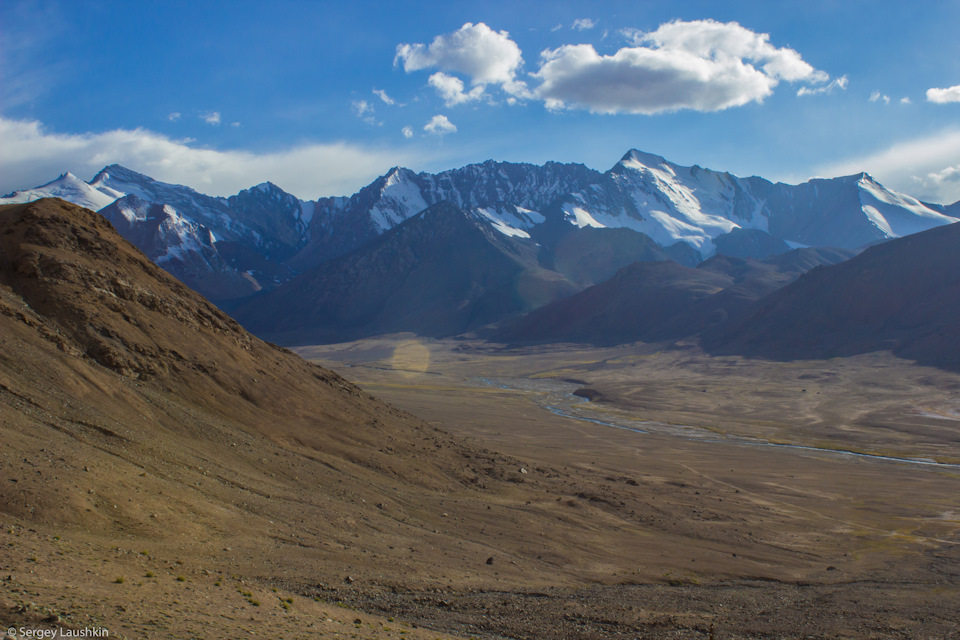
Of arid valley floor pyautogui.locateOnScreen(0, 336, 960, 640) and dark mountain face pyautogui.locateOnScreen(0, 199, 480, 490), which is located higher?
dark mountain face pyautogui.locateOnScreen(0, 199, 480, 490)

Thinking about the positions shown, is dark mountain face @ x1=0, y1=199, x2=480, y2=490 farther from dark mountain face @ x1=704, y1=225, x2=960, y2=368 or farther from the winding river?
dark mountain face @ x1=704, y1=225, x2=960, y2=368

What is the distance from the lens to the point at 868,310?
139 meters

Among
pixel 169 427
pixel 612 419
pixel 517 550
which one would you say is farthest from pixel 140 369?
pixel 612 419

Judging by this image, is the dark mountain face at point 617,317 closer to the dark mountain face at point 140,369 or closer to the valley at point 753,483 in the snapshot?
the valley at point 753,483

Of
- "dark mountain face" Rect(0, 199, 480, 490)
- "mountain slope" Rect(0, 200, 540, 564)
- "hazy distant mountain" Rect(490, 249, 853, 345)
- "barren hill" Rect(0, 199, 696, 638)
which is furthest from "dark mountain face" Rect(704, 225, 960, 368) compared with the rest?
"mountain slope" Rect(0, 200, 540, 564)

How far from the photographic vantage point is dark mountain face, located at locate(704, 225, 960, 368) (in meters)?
123

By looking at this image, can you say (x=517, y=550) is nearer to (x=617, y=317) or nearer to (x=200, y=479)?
(x=200, y=479)

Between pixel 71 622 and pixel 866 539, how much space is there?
1301 inches

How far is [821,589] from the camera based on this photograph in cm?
2342

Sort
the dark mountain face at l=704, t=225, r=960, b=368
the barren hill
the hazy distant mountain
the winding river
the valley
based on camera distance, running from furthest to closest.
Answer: the hazy distant mountain
the dark mountain face at l=704, t=225, r=960, b=368
the winding river
the valley
the barren hill

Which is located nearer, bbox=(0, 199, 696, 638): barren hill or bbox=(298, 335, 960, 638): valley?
bbox=(0, 199, 696, 638): barren hill

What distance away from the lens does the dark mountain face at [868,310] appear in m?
123

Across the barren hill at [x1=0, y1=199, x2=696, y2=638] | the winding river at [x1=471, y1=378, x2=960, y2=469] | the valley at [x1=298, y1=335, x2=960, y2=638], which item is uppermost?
the barren hill at [x1=0, y1=199, x2=696, y2=638]

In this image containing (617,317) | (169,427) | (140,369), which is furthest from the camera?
(617,317)
